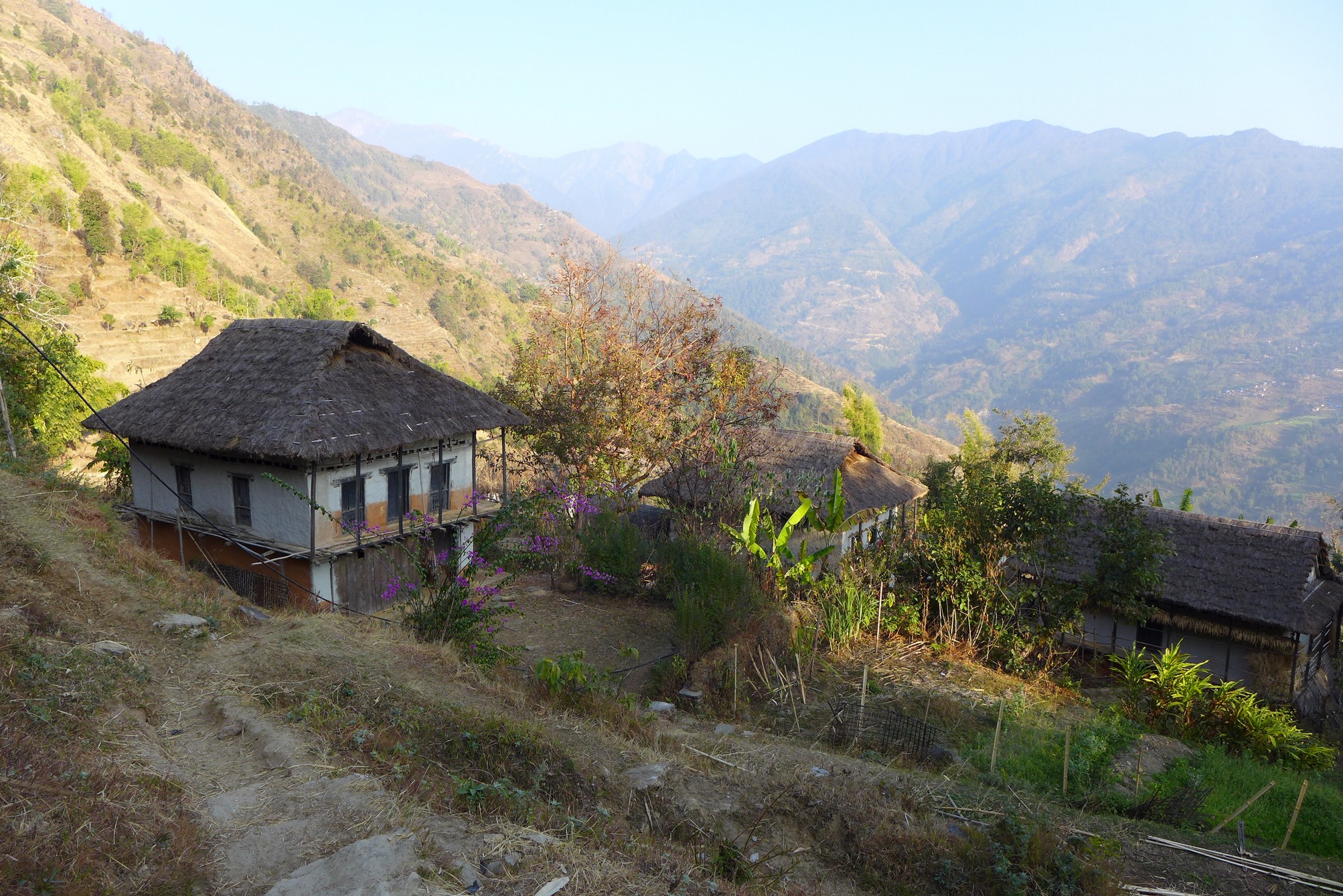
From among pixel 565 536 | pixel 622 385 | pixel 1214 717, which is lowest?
pixel 565 536

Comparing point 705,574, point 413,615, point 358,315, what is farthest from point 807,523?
point 358,315

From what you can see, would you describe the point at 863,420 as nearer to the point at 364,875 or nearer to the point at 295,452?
the point at 295,452

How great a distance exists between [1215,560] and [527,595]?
1384 centimetres

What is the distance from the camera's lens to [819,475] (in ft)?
57.8

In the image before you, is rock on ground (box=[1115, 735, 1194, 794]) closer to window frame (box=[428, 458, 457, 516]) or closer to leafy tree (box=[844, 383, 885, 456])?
window frame (box=[428, 458, 457, 516])

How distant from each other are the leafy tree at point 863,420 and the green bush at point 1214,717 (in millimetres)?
22774

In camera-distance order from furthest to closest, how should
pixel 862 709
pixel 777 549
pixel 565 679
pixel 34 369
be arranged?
pixel 34 369 < pixel 777 549 < pixel 862 709 < pixel 565 679

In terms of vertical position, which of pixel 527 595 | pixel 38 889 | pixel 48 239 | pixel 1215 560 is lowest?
pixel 527 595

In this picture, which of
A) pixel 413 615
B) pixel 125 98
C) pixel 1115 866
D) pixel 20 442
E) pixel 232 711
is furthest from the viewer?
pixel 125 98

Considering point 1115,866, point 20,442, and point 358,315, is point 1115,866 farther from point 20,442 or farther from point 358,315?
point 358,315

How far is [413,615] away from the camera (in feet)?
27.7

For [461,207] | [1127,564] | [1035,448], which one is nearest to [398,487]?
[1127,564]

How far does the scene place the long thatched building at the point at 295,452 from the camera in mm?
13273

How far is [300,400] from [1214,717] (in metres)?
13.9
